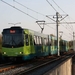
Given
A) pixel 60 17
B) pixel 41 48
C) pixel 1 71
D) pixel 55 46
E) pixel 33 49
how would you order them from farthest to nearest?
pixel 60 17 → pixel 55 46 → pixel 41 48 → pixel 33 49 → pixel 1 71

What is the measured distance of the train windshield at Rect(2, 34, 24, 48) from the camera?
946 inches

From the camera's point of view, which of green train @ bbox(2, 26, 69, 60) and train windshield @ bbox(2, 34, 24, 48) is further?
train windshield @ bbox(2, 34, 24, 48)

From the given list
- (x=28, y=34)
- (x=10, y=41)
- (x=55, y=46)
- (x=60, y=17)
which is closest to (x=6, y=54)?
(x=10, y=41)

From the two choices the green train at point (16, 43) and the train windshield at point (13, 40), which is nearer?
the green train at point (16, 43)

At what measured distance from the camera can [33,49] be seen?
2628 cm

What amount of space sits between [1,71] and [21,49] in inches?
209

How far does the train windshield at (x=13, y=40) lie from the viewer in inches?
946

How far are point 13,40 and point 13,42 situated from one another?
0.18 metres

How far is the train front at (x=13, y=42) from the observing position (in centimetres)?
2378

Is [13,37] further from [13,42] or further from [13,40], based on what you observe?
[13,42]

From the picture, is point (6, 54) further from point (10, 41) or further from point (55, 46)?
point (55, 46)

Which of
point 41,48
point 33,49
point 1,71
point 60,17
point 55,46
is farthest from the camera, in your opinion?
point 60,17

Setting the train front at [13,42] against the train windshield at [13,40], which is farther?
the train windshield at [13,40]

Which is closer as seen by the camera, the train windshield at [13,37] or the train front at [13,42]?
the train front at [13,42]
